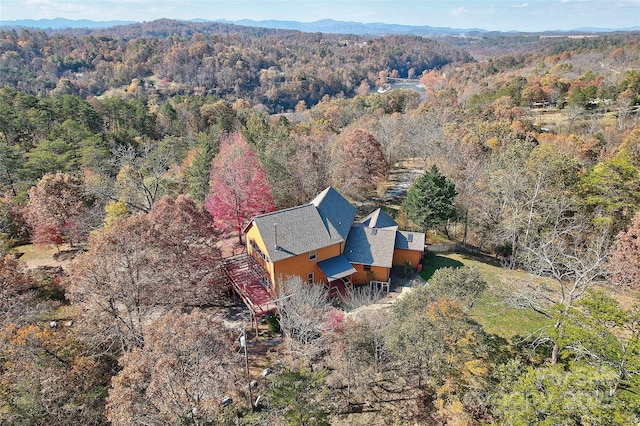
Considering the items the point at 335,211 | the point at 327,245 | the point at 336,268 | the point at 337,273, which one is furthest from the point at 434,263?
the point at 327,245

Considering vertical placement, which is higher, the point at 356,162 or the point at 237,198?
the point at 356,162

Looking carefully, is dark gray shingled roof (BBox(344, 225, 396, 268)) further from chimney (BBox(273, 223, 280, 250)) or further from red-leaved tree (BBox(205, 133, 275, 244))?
red-leaved tree (BBox(205, 133, 275, 244))

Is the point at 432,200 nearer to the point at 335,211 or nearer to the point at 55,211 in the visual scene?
the point at 335,211

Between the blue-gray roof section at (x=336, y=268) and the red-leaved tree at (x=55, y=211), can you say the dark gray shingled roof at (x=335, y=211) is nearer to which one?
the blue-gray roof section at (x=336, y=268)

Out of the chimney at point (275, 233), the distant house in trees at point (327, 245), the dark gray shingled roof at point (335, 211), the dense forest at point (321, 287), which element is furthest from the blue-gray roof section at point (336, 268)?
the chimney at point (275, 233)

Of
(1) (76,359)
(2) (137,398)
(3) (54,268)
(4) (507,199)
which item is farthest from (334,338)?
(3) (54,268)

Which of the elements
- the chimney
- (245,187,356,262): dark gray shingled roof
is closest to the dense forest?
(245,187,356,262): dark gray shingled roof
